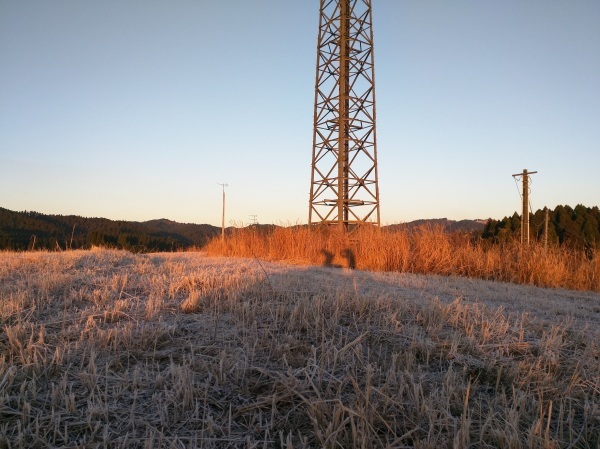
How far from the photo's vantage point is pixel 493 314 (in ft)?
11.1

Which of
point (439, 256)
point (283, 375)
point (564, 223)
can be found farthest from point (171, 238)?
point (283, 375)

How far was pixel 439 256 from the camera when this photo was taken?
840 cm

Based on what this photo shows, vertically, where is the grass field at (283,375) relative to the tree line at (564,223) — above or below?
below

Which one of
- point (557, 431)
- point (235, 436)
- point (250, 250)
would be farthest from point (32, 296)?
point (250, 250)

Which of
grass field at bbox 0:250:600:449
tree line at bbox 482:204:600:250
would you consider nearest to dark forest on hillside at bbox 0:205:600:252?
tree line at bbox 482:204:600:250

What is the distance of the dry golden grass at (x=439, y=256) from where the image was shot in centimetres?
789

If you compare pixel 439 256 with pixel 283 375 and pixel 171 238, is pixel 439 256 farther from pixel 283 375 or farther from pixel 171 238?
pixel 171 238

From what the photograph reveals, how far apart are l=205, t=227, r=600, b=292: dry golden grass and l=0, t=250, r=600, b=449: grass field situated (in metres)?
5.07

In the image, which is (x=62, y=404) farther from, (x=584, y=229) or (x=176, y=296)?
(x=584, y=229)

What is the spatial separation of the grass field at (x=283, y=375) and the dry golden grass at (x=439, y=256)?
5.07 metres

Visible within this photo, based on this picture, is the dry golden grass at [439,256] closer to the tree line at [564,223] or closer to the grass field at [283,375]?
the grass field at [283,375]

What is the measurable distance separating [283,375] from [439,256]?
24.0 feet

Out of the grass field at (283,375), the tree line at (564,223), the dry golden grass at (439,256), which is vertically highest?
the tree line at (564,223)

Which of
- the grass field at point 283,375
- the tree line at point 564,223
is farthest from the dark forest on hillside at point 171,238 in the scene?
the grass field at point 283,375
